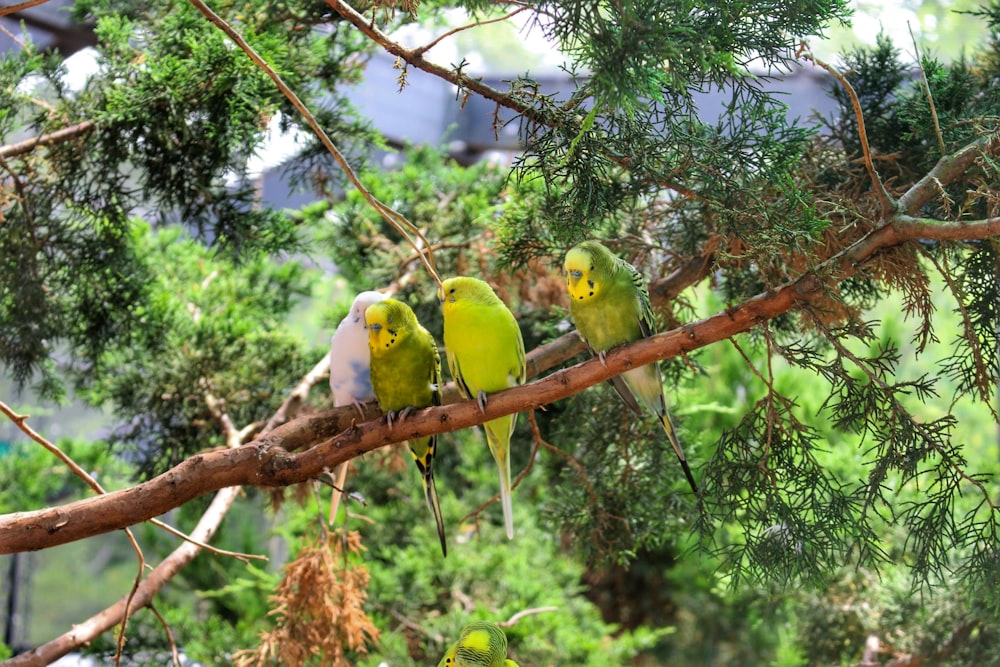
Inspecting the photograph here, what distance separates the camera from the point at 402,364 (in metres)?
1.55

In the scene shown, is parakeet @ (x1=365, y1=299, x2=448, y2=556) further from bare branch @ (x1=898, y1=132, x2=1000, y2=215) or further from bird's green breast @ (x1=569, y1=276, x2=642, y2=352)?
bare branch @ (x1=898, y1=132, x2=1000, y2=215)

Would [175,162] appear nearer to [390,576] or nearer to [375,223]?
[375,223]

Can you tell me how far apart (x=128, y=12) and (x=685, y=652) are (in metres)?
3.86

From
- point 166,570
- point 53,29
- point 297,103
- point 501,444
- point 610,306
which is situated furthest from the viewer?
point 53,29

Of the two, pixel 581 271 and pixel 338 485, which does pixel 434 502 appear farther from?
pixel 581 271

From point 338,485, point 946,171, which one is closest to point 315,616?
point 338,485

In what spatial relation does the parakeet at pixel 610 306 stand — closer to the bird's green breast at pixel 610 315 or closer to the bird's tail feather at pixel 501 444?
the bird's green breast at pixel 610 315

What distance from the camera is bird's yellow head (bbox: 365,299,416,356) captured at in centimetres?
151

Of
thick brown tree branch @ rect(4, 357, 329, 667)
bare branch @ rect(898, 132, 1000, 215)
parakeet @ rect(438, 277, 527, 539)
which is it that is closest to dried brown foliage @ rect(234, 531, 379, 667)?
thick brown tree branch @ rect(4, 357, 329, 667)

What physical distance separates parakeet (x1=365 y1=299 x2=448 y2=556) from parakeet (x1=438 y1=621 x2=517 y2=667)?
6.5 inches

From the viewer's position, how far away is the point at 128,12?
2.00m

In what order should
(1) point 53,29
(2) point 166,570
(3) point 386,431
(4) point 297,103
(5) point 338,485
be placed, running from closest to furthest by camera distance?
(4) point 297,103, (3) point 386,431, (5) point 338,485, (2) point 166,570, (1) point 53,29

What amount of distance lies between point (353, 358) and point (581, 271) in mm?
615

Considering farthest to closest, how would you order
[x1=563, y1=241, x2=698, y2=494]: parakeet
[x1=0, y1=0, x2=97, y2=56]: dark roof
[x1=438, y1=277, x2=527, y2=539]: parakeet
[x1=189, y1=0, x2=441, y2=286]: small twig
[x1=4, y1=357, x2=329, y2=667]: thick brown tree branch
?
[x1=0, y1=0, x2=97, y2=56]: dark roof < [x1=4, y1=357, x2=329, y2=667]: thick brown tree branch < [x1=438, y1=277, x2=527, y2=539]: parakeet < [x1=563, y1=241, x2=698, y2=494]: parakeet < [x1=189, y1=0, x2=441, y2=286]: small twig
